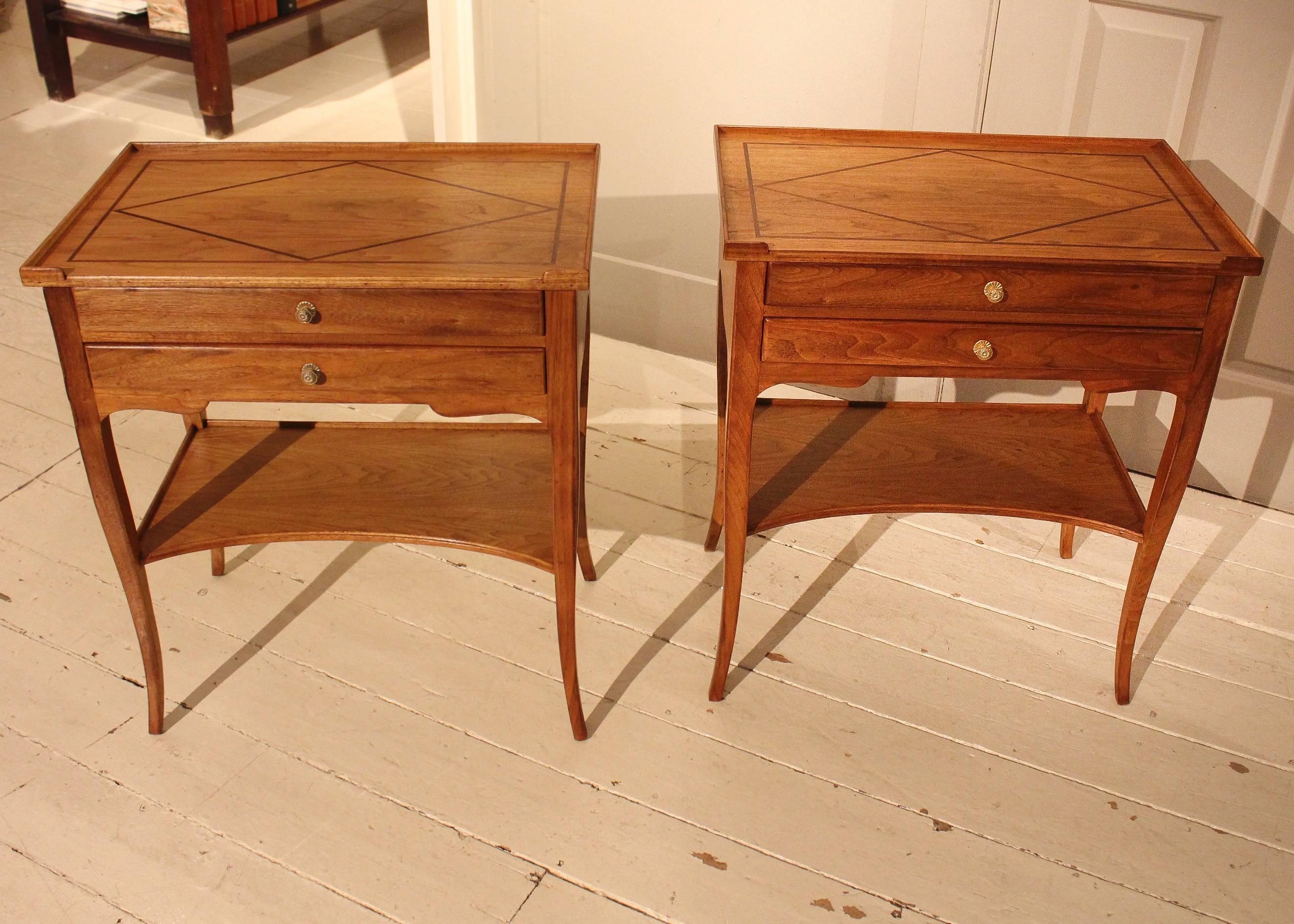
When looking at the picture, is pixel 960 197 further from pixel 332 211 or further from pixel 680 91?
pixel 680 91

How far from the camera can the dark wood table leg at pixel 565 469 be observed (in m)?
1.59

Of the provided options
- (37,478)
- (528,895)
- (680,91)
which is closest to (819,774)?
(528,895)

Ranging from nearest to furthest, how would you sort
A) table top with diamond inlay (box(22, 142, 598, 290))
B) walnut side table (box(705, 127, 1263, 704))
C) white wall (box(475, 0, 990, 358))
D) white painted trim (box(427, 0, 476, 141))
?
table top with diamond inlay (box(22, 142, 598, 290))
walnut side table (box(705, 127, 1263, 704))
white wall (box(475, 0, 990, 358))
white painted trim (box(427, 0, 476, 141))

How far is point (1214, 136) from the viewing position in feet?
7.50

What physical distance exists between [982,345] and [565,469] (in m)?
0.62

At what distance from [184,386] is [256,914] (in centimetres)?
75

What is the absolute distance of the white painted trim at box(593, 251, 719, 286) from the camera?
2922 millimetres

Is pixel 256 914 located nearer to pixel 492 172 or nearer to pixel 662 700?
pixel 662 700

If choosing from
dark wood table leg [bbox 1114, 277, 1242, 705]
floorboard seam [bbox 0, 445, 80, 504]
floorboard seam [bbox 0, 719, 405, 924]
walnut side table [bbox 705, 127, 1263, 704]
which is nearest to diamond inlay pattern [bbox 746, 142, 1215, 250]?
walnut side table [bbox 705, 127, 1263, 704]

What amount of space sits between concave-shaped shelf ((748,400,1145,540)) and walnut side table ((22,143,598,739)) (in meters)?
0.39

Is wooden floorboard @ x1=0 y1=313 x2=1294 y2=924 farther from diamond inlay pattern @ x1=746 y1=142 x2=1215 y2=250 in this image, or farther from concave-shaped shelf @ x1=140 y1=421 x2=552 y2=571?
diamond inlay pattern @ x1=746 y1=142 x2=1215 y2=250

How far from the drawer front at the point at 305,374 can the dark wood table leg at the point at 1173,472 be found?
94 centimetres

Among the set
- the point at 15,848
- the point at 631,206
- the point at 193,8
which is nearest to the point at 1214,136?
the point at 631,206

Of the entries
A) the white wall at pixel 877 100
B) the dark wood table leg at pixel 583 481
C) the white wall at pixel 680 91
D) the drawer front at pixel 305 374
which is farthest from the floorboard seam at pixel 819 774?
the white wall at pixel 680 91
